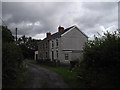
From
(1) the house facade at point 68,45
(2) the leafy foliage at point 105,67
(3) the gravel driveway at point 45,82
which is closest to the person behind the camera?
(2) the leafy foliage at point 105,67

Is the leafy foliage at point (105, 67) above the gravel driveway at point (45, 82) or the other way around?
above

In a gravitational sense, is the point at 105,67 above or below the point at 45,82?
above

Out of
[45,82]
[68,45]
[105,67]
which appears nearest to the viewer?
[105,67]

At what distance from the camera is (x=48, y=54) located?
4850 cm

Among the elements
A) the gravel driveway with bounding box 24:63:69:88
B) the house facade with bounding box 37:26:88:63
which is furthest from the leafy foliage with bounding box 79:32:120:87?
the house facade with bounding box 37:26:88:63

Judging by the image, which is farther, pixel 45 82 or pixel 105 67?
pixel 45 82

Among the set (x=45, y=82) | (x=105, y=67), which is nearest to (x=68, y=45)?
(x=45, y=82)

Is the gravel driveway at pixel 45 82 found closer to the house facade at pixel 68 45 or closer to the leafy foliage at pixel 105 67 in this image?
the leafy foliage at pixel 105 67

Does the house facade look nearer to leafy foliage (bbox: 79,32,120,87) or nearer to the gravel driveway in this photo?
the gravel driveway

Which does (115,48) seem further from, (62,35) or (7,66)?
(62,35)

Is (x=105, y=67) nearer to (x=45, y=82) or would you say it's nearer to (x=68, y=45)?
(x=45, y=82)

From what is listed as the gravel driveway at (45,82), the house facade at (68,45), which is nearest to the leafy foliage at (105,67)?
the gravel driveway at (45,82)

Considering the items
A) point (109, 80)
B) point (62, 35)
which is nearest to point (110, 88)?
point (109, 80)

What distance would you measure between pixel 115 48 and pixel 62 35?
29.0m
